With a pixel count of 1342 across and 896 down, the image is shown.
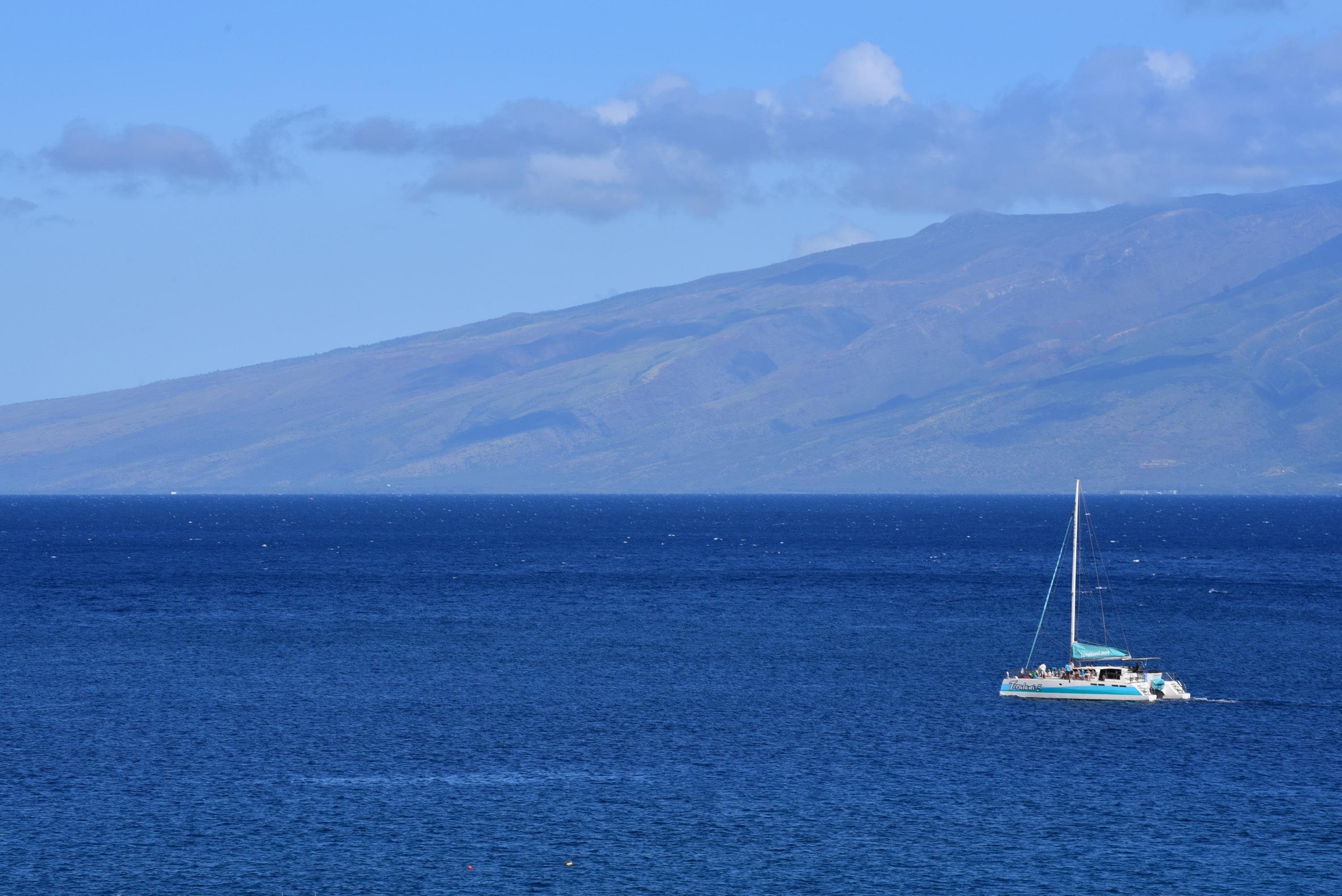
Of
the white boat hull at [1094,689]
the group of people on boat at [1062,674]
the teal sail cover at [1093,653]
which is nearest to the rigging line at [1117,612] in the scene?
the teal sail cover at [1093,653]

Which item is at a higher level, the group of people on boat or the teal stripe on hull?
the group of people on boat

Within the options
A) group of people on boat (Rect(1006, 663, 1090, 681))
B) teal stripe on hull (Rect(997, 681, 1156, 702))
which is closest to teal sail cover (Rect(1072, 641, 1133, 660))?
group of people on boat (Rect(1006, 663, 1090, 681))

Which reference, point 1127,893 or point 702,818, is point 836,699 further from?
point 1127,893

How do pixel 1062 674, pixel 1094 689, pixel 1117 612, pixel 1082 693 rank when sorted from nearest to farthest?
pixel 1094 689
pixel 1082 693
pixel 1062 674
pixel 1117 612

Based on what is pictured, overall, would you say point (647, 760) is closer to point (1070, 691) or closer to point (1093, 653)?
point (1070, 691)

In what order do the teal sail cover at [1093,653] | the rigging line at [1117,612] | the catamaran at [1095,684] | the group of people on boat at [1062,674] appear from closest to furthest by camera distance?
the catamaran at [1095,684]
the group of people on boat at [1062,674]
the teal sail cover at [1093,653]
the rigging line at [1117,612]

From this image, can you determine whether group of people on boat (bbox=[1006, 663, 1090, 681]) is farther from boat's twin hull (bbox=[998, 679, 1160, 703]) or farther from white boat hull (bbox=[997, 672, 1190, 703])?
boat's twin hull (bbox=[998, 679, 1160, 703])

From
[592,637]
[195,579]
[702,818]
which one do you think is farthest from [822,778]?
[195,579]

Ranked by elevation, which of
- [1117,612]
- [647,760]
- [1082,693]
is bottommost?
[647,760]

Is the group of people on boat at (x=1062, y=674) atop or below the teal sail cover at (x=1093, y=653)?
A: below

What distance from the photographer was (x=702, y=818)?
230ft

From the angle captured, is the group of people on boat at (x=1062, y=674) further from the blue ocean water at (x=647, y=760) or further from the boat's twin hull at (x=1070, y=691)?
the blue ocean water at (x=647, y=760)

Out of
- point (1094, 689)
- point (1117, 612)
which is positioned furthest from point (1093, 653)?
point (1117, 612)

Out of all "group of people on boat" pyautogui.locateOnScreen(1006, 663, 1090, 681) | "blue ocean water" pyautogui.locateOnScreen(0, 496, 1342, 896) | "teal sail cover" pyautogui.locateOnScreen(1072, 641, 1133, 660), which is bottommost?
"blue ocean water" pyautogui.locateOnScreen(0, 496, 1342, 896)
